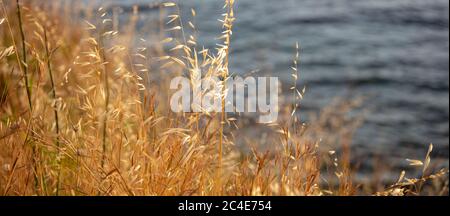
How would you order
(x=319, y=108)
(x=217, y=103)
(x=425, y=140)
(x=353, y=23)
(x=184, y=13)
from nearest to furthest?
(x=217, y=103), (x=425, y=140), (x=319, y=108), (x=184, y=13), (x=353, y=23)

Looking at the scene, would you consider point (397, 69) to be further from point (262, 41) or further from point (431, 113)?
Answer: point (262, 41)

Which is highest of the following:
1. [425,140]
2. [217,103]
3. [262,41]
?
[217,103]

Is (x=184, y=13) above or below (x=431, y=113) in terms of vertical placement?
above

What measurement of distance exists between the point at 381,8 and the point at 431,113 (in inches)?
116

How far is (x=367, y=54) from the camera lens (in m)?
7.51

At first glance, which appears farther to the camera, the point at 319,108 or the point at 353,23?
the point at 353,23

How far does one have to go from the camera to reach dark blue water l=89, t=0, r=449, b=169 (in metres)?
6.12

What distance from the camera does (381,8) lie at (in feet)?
29.4

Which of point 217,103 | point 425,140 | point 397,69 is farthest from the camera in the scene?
point 397,69

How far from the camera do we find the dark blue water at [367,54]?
20.1 feet

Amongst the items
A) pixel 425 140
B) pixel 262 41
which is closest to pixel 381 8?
pixel 262 41

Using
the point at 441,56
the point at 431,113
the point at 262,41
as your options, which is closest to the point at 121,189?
the point at 431,113
